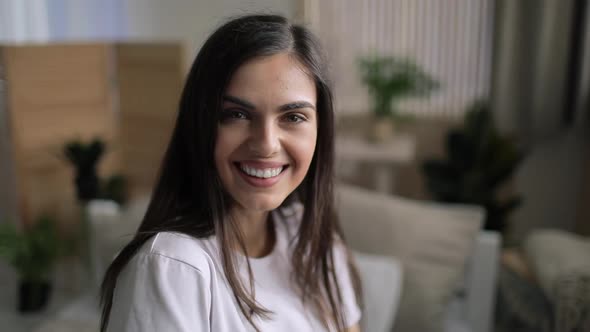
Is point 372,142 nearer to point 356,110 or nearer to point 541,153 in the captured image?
point 356,110

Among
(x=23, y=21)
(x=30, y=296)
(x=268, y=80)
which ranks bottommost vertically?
(x=30, y=296)

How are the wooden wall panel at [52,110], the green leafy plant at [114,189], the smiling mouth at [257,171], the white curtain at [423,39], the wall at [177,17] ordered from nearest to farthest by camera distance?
the smiling mouth at [257,171] < the wooden wall panel at [52,110] < the green leafy plant at [114,189] < the white curtain at [423,39] < the wall at [177,17]

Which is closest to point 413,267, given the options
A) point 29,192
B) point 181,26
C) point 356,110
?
point 29,192

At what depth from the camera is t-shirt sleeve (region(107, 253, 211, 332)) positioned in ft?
2.34

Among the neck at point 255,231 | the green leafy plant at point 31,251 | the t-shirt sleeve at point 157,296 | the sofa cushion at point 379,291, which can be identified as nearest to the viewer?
the t-shirt sleeve at point 157,296

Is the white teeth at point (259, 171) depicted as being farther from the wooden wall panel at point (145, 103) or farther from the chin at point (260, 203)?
the wooden wall panel at point (145, 103)

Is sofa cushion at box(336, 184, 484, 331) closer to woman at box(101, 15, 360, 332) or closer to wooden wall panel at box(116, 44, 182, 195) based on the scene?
woman at box(101, 15, 360, 332)

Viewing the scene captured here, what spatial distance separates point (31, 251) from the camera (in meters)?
1.67

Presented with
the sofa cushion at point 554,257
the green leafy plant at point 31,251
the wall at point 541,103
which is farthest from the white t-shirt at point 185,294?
the wall at point 541,103

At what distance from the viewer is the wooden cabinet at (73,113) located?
6.26 ft

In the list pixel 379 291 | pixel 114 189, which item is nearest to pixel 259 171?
pixel 379 291

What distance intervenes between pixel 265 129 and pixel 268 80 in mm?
68

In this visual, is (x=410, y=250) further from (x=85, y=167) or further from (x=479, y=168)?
(x=85, y=167)

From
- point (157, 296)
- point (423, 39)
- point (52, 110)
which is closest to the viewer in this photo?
point (157, 296)
